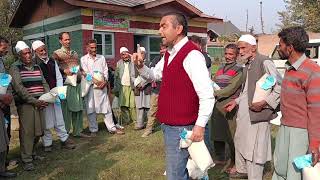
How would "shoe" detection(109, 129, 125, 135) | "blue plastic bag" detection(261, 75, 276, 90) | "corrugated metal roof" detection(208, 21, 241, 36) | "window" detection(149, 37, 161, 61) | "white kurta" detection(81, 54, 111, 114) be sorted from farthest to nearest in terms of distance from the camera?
"corrugated metal roof" detection(208, 21, 241, 36) < "window" detection(149, 37, 161, 61) < "shoe" detection(109, 129, 125, 135) < "white kurta" detection(81, 54, 111, 114) < "blue plastic bag" detection(261, 75, 276, 90)

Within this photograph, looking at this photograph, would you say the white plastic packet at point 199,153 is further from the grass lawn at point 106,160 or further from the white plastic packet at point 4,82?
the white plastic packet at point 4,82

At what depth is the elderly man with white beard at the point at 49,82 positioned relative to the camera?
19.2 ft

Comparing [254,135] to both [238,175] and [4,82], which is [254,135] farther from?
[4,82]

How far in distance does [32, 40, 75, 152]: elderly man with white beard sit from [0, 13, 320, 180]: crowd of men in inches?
0.6

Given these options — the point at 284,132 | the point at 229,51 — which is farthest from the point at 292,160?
the point at 229,51

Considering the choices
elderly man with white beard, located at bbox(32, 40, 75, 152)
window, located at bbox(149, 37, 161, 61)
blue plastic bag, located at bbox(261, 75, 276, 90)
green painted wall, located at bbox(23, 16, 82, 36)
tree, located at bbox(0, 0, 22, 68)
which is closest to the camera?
blue plastic bag, located at bbox(261, 75, 276, 90)

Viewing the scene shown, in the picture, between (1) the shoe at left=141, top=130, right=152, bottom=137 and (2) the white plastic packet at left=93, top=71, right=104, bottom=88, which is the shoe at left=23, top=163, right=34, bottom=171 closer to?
(2) the white plastic packet at left=93, top=71, right=104, bottom=88

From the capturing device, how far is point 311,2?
28891mm

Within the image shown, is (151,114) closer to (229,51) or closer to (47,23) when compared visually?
(229,51)

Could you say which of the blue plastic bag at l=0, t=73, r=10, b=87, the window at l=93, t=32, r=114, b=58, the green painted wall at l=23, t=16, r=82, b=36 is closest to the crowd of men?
the blue plastic bag at l=0, t=73, r=10, b=87

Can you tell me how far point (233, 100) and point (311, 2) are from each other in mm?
27522

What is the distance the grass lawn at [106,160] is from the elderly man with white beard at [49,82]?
11.4 inches

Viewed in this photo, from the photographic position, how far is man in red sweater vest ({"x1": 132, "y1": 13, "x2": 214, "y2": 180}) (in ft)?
9.52

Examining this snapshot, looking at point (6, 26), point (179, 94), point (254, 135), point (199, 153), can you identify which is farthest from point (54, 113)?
point (6, 26)
